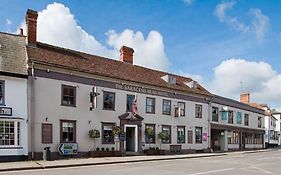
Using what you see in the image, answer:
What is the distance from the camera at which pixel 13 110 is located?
20.9 metres

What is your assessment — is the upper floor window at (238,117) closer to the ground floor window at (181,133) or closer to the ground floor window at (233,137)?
the ground floor window at (233,137)

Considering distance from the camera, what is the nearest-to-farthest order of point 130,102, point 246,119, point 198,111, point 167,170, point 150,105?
point 167,170 → point 130,102 → point 150,105 → point 198,111 → point 246,119

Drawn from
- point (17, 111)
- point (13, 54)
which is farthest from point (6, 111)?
point (13, 54)

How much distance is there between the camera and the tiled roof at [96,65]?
2358 centimetres

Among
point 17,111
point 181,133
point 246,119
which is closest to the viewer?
point 17,111

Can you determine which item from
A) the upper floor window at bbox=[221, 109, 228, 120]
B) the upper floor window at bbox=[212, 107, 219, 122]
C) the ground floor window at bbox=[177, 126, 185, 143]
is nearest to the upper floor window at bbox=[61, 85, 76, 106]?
the ground floor window at bbox=[177, 126, 185, 143]

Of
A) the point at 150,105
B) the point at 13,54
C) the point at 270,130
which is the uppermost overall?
the point at 13,54

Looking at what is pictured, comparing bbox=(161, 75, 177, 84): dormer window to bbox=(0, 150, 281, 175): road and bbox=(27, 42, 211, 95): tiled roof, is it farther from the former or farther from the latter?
bbox=(0, 150, 281, 175): road

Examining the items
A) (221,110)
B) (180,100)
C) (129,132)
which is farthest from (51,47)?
(221,110)

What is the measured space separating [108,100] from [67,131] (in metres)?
4.51

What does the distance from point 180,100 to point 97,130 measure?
11.3m

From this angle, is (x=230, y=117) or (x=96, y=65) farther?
(x=230, y=117)

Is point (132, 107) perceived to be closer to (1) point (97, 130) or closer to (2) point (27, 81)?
(1) point (97, 130)

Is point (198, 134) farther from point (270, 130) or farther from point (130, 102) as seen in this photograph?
point (270, 130)
